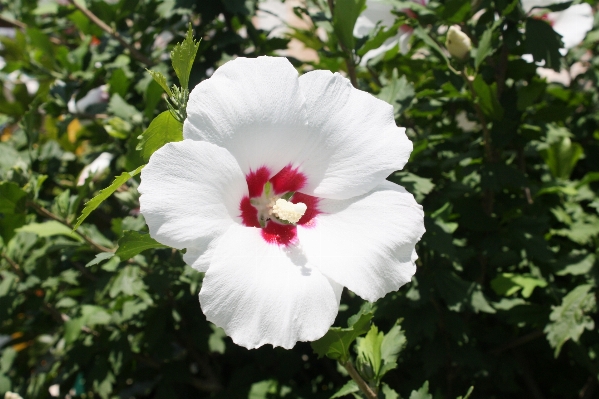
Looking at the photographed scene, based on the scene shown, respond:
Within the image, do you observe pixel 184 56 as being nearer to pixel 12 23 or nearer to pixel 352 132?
pixel 352 132

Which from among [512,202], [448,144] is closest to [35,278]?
[448,144]

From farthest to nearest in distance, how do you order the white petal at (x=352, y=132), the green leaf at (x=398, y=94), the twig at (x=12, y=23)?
1. the twig at (x=12, y=23)
2. the green leaf at (x=398, y=94)
3. the white petal at (x=352, y=132)

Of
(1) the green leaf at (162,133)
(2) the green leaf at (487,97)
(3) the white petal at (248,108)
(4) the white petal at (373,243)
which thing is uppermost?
(3) the white petal at (248,108)

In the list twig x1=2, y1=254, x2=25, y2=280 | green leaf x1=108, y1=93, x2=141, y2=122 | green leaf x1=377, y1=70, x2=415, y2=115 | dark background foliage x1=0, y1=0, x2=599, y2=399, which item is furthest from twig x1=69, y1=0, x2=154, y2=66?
Answer: green leaf x1=377, y1=70, x2=415, y2=115

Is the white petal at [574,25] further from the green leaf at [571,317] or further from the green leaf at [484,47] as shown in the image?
the green leaf at [571,317]

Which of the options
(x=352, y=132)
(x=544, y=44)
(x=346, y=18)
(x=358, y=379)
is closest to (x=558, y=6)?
(x=544, y=44)

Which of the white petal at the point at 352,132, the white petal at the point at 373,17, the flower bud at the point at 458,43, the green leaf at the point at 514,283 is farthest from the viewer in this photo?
the white petal at the point at 373,17

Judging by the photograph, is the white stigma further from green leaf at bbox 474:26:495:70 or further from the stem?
green leaf at bbox 474:26:495:70

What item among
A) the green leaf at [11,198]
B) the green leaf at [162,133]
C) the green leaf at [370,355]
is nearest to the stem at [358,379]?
the green leaf at [370,355]
